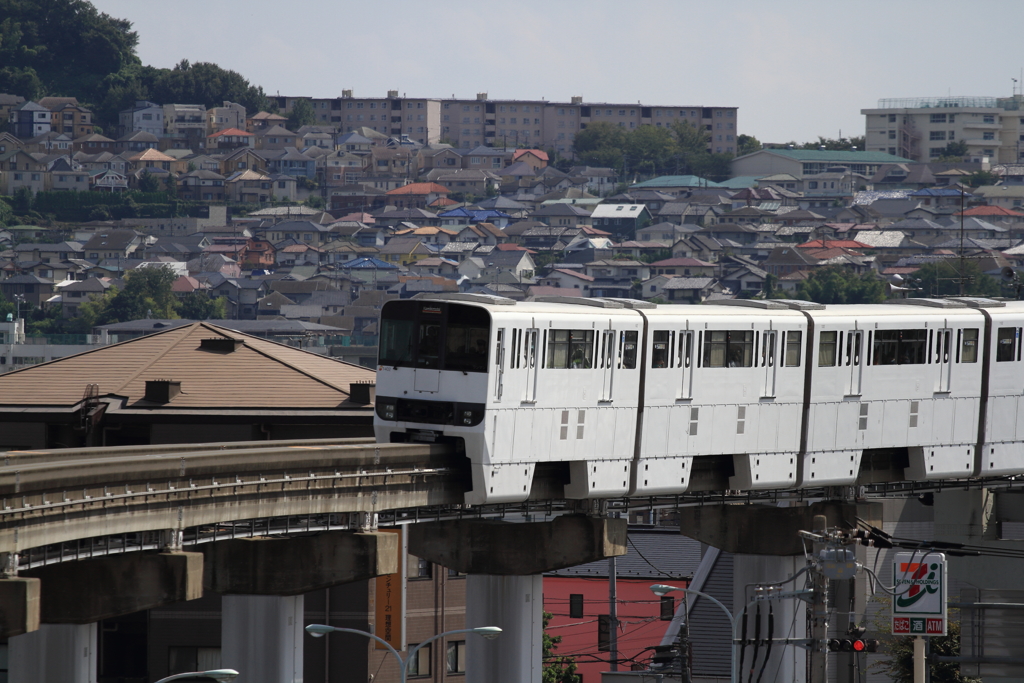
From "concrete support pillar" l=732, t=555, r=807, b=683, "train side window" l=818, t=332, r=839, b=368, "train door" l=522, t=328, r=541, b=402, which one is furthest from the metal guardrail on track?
"train side window" l=818, t=332, r=839, b=368

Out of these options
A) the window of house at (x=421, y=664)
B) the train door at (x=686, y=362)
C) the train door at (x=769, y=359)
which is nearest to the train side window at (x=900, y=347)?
the train door at (x=769, y=359)

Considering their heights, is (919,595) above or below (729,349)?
below

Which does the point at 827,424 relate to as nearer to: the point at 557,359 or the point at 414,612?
the point at 557,359

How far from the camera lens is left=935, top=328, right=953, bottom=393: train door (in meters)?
37.3

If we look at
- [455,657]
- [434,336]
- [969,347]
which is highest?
[434,336]

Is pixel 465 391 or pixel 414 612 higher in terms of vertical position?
pixel 465 391

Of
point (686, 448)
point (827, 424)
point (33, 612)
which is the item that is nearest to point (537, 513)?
point (686, 448)

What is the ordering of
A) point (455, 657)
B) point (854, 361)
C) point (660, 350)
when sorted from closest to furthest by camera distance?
1. point (660, 350)
2. point (854, 361)
3. point (455, 657)

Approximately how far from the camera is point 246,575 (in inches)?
1116

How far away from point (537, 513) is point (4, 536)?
1355 cm

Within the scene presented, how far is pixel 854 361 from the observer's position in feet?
118

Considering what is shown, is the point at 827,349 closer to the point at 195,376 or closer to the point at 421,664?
the point at 421,664

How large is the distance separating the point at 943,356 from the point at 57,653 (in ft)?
66.5

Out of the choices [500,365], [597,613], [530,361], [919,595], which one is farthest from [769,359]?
[597,613]
